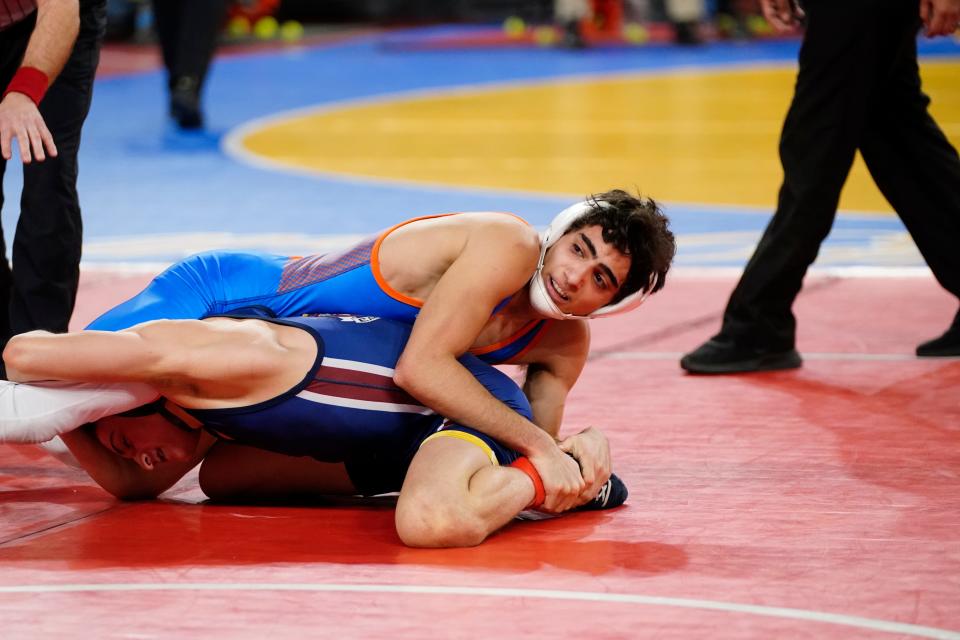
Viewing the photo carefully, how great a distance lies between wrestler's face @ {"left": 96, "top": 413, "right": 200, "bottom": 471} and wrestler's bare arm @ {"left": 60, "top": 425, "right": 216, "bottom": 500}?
18 mm

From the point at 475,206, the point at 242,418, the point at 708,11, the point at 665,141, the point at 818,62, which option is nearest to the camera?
the point at 242,418

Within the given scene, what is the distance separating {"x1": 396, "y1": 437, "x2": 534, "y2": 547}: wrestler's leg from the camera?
10.1 feet

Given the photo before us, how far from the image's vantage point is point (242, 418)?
3.29m

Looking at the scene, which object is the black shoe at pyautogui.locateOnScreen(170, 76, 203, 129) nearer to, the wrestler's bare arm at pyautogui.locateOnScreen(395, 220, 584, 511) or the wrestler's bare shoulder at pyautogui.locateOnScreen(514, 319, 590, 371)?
the wrestler's bare shoulder at pyautogui.locateOnScreen(514, 319, 590, 371)

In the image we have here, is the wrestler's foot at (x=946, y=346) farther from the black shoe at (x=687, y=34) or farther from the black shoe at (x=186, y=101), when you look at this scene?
the black shoe at (x=687, y=34)

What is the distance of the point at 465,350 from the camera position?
334 cm

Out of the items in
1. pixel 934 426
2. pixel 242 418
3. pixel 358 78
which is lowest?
pixel 358 78

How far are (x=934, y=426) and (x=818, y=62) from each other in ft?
3.65

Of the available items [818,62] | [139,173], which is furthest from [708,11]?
[818,62]

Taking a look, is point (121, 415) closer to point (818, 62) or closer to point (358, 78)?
point (818, 62)

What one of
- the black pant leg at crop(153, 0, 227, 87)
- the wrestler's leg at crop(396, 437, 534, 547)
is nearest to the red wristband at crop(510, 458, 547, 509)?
the wrestler's leg at crop(396, 437, 534, 547)

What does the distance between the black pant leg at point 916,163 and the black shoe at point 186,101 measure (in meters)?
6.64

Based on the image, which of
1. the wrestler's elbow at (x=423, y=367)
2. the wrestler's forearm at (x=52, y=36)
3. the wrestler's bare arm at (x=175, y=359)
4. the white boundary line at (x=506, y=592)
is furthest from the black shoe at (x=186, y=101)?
the white boundary line at (x=506, y=592)

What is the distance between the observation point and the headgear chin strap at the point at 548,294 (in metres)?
3.44
